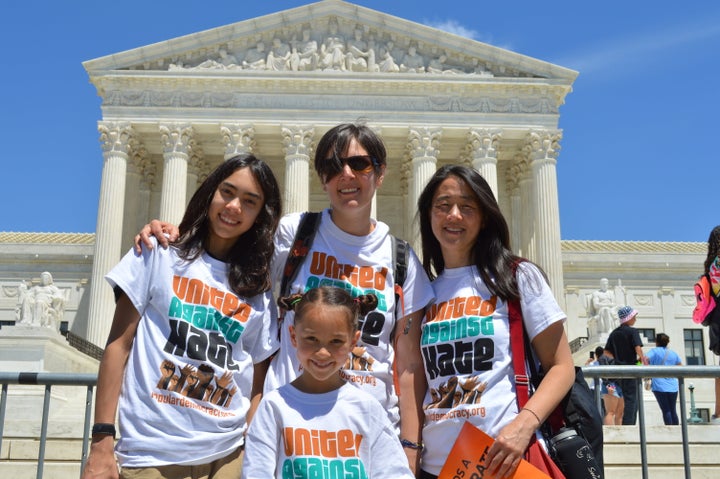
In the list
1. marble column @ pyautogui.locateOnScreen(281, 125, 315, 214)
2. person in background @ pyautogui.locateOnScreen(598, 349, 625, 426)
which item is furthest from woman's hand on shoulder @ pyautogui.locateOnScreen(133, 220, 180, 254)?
marble column @ pyautogui.locateOnScreen(281, 125, 315, 214)

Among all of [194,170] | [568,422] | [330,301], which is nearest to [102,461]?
[330,301]

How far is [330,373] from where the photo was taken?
3.70 meters

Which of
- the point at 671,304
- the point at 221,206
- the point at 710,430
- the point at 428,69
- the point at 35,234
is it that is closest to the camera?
the point at 221,206

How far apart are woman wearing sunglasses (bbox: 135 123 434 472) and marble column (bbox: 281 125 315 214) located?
26695 mm

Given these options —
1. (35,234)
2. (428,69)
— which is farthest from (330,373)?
(35,234)

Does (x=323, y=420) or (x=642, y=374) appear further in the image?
(x=642, y=374)

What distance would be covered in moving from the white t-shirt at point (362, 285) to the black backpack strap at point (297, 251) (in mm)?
32

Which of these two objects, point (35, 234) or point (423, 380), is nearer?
point (423, 380)

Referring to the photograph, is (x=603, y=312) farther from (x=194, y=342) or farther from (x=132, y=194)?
(x=194, y=342)

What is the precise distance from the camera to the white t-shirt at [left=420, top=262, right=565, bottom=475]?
13.1 ft

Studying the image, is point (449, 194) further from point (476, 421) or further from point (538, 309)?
point (476, 421)

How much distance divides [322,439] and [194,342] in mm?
877

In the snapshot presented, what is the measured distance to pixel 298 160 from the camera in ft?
106

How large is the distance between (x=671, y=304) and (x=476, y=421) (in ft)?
128
